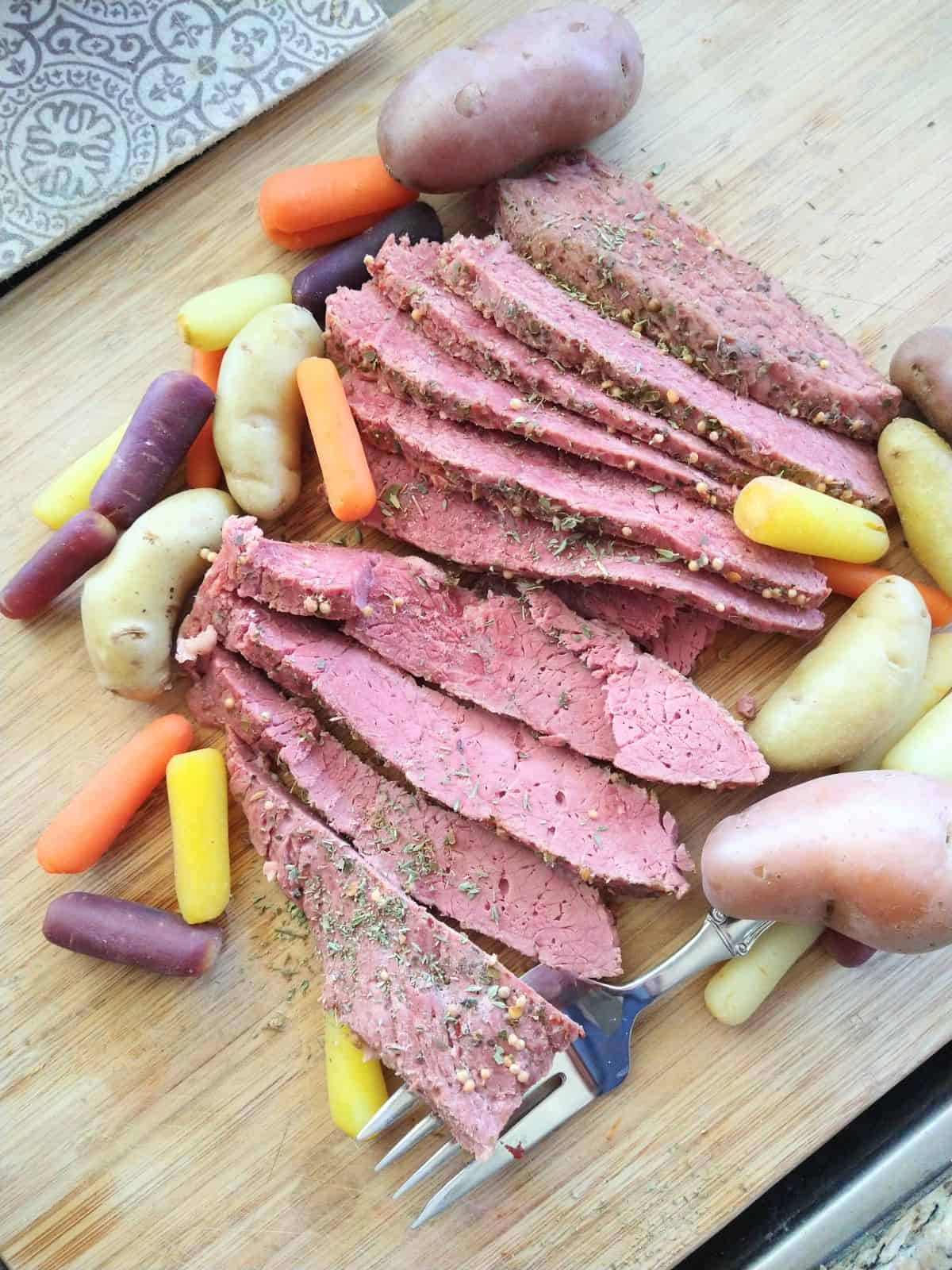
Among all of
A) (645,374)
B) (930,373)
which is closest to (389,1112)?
(645,374)

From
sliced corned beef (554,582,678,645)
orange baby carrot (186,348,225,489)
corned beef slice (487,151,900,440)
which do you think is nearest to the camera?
corned beef slice (487,151,900,440)

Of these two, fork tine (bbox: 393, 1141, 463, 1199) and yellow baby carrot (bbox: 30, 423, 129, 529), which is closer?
fork tine (bbox: 393, 1141, 463, 1199)

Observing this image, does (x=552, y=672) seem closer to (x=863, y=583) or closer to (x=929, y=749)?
(x=863, y=583)

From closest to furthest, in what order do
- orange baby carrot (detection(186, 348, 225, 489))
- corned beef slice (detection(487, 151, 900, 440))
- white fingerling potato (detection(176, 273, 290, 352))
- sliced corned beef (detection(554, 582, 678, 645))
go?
corned beef slice (detection(487, 151, 900, 440))
sliced corned beef (detection(554, 582, 678, 645))
white fingerling potato (detection(176, 273, 290, 352))
orange baby carrot (detection(186, 348, 225, 489))

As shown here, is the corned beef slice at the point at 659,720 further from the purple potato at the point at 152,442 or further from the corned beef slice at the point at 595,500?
the purple potato at the point at 152,442

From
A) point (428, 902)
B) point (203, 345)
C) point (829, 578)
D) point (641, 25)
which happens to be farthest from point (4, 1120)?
point (641, 25)

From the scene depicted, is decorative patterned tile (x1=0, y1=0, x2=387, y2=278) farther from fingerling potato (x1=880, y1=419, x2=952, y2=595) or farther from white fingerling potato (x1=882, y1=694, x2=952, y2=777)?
white fingerling potato (x1=882, y1=694, x2=952, y2=777)

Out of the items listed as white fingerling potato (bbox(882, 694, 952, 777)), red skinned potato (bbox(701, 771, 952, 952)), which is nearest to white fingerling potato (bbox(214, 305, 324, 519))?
red skinned potato (bbox(701, 771, 952, 952))
